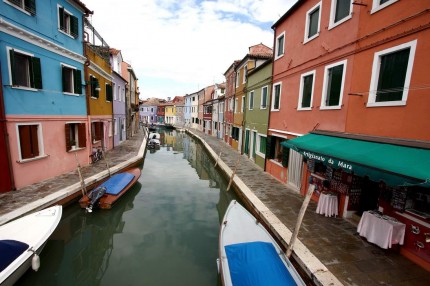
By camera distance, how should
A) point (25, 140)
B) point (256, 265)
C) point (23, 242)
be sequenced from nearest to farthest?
point (256, 265), point (23, 242), point (25, 140)

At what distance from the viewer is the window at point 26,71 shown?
29.9 ft

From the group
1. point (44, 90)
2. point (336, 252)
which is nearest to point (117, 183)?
point (44, 90)

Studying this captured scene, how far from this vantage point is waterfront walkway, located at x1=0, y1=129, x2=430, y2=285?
4.95 meters

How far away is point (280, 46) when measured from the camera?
12.7m

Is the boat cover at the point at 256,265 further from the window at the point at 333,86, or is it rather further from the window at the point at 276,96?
the window at the point at 276,96

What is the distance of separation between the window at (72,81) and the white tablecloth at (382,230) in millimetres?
14547

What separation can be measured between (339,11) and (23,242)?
39.7 ft

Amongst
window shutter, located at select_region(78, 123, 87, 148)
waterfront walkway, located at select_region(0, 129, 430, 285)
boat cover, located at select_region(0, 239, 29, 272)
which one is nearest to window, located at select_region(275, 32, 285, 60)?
waterfront walkway, located at select_region(0, 129, 430, 285)

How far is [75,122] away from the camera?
12.5 metres

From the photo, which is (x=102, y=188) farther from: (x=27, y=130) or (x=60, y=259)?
(x=27, y=130)

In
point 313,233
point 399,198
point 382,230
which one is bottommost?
point 313,233

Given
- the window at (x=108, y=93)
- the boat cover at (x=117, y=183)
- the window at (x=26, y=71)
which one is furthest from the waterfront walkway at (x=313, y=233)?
the window at (x=108, y=93)

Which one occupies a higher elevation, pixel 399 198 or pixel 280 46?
pixel 280 46

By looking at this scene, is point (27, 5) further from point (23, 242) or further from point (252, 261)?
point (252, 261)
